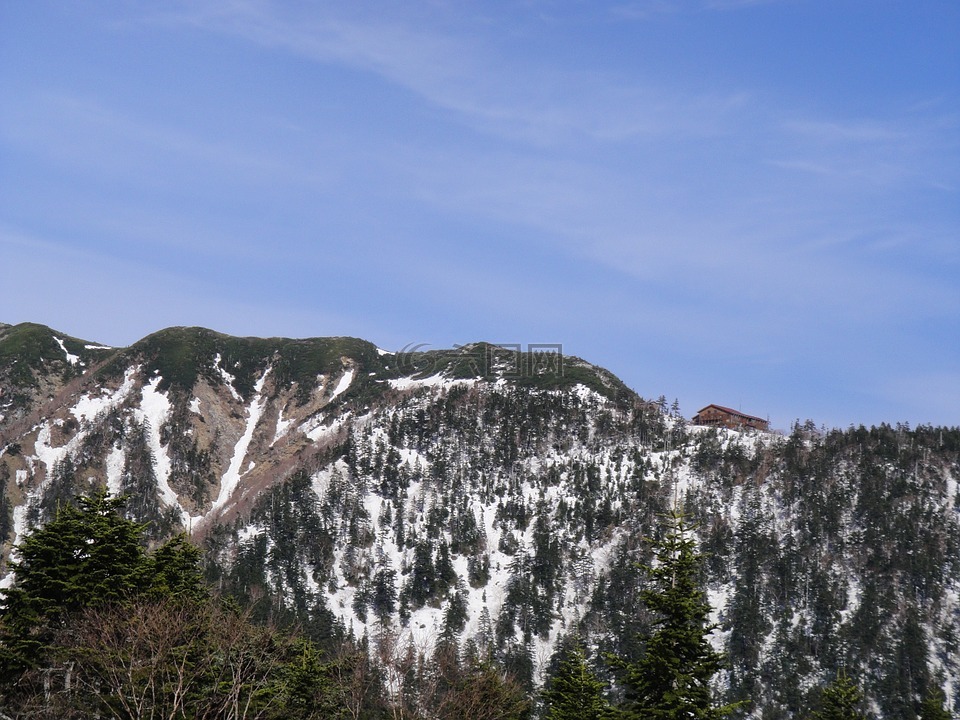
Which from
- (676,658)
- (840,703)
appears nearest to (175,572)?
(676,658)

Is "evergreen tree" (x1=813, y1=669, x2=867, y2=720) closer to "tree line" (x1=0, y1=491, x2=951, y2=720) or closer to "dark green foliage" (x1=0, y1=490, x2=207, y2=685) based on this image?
"tree line" (x1=0, y1=491, x2=951, y2=720)

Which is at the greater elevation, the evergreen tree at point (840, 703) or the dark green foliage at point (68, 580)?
the dark green foliage at point (68, 580)

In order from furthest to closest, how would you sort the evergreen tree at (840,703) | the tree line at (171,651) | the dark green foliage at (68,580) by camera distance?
the evergreen tree at (840,703), the dark green foliage at (68,580), the tree line at (171,651)

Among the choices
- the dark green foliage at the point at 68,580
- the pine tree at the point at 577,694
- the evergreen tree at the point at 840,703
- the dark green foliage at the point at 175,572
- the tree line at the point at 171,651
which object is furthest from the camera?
the pine tree at the point at 577,694

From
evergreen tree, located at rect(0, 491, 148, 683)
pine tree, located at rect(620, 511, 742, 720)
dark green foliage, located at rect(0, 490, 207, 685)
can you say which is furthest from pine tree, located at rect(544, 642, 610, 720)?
evergreen tree, located at rect(0, 491, 148, 683)

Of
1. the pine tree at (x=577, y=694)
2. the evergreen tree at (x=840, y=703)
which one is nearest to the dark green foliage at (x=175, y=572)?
the pine tree at (x=577, y=694)

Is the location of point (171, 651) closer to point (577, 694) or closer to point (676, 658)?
point (676, 658)

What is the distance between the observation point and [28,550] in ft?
176

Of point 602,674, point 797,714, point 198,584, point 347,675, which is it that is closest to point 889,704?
point 797,714

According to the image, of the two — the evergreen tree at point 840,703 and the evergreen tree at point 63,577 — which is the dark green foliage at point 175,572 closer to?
the evergreen tree at point 63,577

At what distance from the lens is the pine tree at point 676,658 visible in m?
44.5

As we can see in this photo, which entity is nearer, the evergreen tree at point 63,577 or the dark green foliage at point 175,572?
the evergreen tree at point 63,577

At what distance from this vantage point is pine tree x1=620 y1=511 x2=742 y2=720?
44469 mm

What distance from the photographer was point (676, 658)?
44.9 meters
